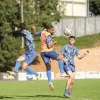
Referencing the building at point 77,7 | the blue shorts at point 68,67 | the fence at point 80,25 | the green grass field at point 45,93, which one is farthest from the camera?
the building at point 77,7

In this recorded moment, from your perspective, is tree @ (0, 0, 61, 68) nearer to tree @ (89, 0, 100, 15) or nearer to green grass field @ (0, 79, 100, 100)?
green grass field @ (0, 79, 100, 100)

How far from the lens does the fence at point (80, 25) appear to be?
3258 inches

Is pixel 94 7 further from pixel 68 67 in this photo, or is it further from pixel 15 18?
pixel 68 67

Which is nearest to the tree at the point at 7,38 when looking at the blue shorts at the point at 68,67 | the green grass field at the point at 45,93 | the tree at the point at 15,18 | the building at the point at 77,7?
the tree at the point at 15,18

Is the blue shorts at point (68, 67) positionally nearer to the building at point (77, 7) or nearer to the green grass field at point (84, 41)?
the green grass field at point (84, 41)

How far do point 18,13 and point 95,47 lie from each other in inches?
672

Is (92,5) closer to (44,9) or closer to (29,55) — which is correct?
(44,9)

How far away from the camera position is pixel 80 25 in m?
83.8

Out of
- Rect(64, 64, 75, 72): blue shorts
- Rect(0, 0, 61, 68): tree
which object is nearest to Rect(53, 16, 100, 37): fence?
Rect(0, 0, 61, 68): tree

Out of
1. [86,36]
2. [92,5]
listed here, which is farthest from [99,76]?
[92,5]

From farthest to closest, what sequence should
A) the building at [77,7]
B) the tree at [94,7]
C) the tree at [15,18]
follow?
the tree at [94,7] < the building at [77,7] < the tree at [15,18]

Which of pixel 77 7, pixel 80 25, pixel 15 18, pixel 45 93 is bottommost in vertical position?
pixel 80 25

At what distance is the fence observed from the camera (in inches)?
3258

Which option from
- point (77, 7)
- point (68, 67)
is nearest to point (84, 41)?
point (77, 7)
